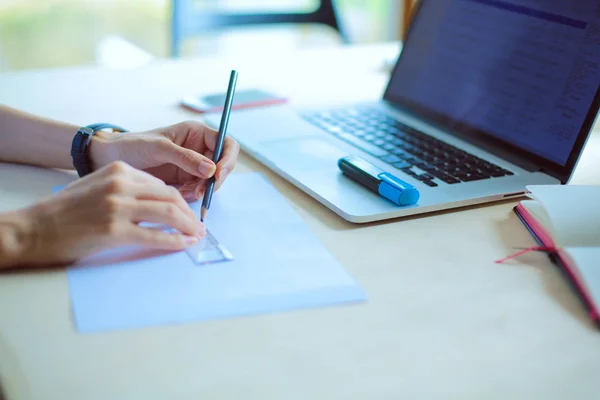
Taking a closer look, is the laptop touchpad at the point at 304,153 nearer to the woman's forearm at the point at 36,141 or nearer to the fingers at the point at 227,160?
the fingers at the point at 227,160

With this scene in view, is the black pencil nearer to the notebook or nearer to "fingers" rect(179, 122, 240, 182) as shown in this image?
"fingers" rect(179, 122, 240, 182)

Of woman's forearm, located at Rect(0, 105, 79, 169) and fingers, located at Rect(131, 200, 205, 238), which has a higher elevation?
fingers, located at Rect(131, 200, 205, 238)

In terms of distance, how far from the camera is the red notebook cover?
2.11ft

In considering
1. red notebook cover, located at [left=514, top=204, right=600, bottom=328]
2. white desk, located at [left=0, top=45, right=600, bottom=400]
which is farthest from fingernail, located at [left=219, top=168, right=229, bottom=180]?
red notebook cover, located at [left=514, top=204, right=600, bottom=328]

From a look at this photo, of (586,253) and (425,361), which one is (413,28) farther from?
(425,361)

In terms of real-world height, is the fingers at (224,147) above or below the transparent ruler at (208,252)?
above

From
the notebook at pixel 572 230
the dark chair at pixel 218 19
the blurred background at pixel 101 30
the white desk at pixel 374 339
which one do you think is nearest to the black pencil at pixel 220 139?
the white desk at pixel 374 339

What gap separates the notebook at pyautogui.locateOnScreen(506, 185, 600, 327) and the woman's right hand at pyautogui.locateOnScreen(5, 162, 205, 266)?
390 mm

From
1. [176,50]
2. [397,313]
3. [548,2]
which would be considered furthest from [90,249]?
[176,50]

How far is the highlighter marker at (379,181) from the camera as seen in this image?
32.3 inches

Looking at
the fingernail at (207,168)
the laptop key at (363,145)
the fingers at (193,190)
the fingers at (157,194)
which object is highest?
A: the fingers at (157,194)

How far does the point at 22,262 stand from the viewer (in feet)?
2.22

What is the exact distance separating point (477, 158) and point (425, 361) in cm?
49

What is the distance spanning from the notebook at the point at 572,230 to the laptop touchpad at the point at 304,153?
0.89 ft
